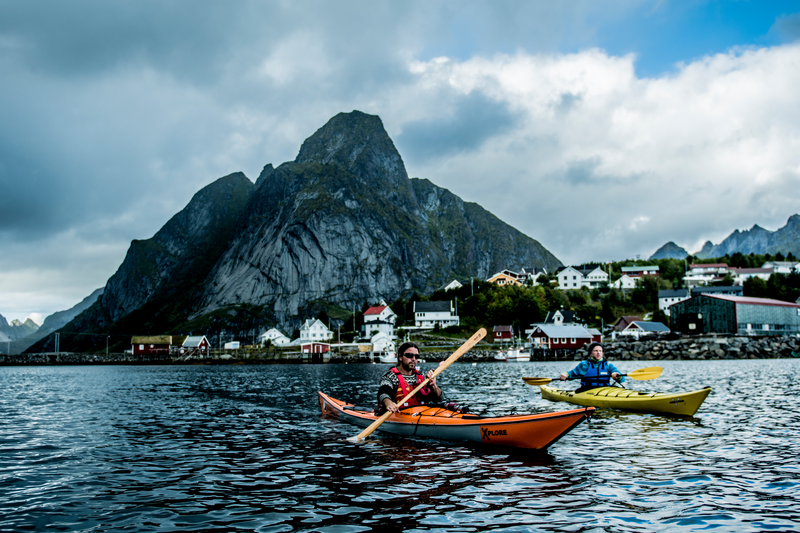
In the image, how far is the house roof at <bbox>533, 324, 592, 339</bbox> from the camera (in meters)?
106

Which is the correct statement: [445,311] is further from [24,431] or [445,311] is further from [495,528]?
[495,528]

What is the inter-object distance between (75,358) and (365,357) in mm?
92147

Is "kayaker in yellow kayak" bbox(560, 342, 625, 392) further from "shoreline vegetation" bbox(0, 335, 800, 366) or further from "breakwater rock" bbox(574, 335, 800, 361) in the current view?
"breakwater rock" bbox(574, 335, 800, 361)

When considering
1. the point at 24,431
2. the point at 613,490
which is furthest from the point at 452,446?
the point at 24,431

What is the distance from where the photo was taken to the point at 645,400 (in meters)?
20.8

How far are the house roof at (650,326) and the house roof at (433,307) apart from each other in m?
51.4

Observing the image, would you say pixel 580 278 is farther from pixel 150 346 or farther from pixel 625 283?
A: pixel 150 346

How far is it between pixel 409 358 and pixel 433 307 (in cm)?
13787

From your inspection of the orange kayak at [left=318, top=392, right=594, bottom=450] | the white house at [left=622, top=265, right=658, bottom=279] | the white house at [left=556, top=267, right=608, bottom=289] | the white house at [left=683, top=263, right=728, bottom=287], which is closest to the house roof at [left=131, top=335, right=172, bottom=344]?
the white house at [left=556, top=267, right=608, bottom=289]

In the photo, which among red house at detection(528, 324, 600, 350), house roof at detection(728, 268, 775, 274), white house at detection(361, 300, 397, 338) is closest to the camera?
red house at detection(528, 324, 600, 350)

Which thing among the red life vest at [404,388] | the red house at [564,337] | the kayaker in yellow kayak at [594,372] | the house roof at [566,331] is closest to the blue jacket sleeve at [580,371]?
the kayaker in yellow kayak at [594,372]

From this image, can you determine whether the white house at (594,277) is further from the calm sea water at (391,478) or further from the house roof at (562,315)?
the calm sea water at (391,478)

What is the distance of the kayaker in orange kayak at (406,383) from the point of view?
16312 mm

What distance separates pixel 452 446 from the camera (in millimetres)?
15109
